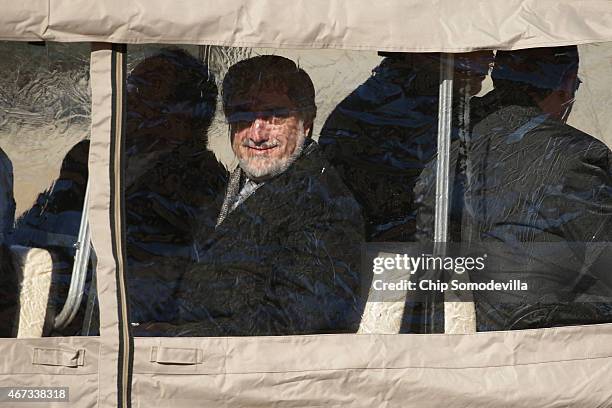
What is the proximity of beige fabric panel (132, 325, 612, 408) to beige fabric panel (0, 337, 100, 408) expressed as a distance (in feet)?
0.51

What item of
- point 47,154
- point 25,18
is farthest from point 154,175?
point 25,18

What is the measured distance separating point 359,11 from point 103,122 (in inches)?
35.9

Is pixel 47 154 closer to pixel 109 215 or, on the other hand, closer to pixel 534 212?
pixel 109 215

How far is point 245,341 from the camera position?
3.67 meters

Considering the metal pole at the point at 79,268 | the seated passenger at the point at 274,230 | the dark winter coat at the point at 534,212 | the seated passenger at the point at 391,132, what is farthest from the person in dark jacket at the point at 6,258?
the dark winter coat at the point at 534,212

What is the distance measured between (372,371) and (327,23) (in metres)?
1.17

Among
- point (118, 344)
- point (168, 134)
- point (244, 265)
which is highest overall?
point (168, 134)

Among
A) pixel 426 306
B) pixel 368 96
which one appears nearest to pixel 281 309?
pixel 426 306

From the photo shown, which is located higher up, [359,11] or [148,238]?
[359,11]

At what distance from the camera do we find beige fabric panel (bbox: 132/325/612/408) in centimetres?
364

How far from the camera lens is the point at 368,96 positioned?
3682mm

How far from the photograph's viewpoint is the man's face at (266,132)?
3646 millimetres

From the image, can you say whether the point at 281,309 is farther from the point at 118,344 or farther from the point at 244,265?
the point at 118,344

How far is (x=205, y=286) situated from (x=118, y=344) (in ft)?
1.12
